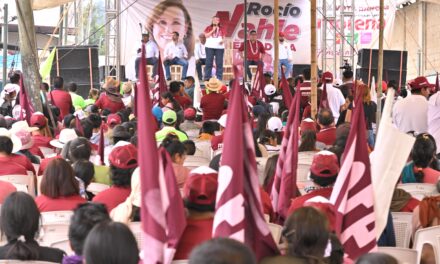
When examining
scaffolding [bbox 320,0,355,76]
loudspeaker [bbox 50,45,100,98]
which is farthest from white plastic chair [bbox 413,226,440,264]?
loudspeaker [bbox 50,45,100,98]

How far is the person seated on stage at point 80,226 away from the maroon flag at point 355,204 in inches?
Answer: 51.6

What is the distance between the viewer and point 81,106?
1922 cm

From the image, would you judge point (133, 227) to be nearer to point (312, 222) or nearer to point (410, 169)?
point (312, 222)

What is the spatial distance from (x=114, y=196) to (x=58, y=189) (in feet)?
1.32

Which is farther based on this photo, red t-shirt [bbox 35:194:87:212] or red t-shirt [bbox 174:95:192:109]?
red t-shirt [bbox 174:95:192:109]

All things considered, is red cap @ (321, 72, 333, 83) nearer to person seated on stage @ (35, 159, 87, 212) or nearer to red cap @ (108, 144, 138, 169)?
red cap @ (108, 144, 138, 169)

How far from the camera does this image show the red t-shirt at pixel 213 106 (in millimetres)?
17422

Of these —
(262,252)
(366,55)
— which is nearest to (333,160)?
(262,252)

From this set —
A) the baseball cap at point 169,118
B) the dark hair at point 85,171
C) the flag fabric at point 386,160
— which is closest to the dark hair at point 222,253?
the flag fabric at point 386,160

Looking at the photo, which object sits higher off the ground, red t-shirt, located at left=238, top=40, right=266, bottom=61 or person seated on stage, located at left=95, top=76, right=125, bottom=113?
red t-shirt, located at left=238, top=40, right=266, bottom=61

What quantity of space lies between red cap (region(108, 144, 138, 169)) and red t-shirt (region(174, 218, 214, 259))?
226cm

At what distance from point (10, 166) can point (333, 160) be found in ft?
11.8

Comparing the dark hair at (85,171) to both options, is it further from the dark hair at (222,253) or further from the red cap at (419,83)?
the red cap at (419,83)

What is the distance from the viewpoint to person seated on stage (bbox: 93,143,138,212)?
730 centimetres
